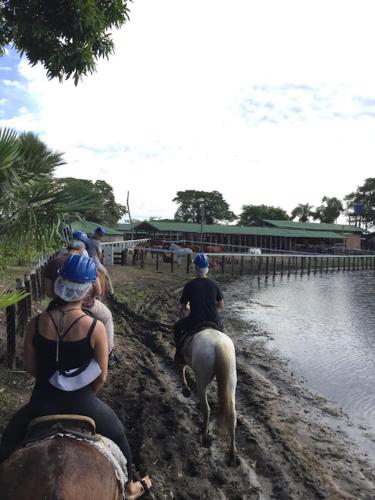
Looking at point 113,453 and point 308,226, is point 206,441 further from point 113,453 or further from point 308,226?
point 308,226

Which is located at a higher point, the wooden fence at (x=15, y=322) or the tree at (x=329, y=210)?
the tree at (x=329, y=210)

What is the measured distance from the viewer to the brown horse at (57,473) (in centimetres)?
222

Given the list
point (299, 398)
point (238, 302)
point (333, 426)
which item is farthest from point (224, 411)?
point (238, 302)

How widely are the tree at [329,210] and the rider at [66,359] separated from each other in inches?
3340

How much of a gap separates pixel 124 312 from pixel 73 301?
11061 mm

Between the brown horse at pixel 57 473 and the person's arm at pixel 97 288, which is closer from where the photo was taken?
the brown horse at pixel 57 473

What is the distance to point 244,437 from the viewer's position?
5605 millimetres

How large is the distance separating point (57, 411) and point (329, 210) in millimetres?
85622

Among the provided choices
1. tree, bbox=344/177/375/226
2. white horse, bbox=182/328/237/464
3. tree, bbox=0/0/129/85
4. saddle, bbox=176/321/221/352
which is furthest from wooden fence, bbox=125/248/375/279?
tree, bbox=344/177/375/226

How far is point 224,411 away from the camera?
198 inches

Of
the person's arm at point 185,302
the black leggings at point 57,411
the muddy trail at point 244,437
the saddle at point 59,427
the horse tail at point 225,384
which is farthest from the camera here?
the person's arm at point 185,302

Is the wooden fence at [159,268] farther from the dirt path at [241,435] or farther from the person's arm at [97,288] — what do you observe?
the person's arm at [97,288]

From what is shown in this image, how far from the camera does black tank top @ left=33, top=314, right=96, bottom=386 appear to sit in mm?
2617

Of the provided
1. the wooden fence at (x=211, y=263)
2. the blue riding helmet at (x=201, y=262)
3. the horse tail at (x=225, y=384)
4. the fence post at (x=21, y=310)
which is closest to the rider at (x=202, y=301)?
the blue riding helmet at (x=201, y=262)
